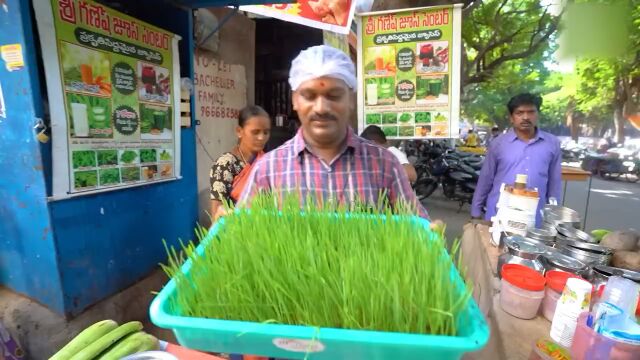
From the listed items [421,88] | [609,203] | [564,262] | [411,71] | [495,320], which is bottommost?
[609,203]

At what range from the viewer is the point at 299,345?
0.54 metres

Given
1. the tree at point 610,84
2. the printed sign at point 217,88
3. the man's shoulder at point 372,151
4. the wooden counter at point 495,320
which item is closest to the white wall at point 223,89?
the printed sign at point 217,88

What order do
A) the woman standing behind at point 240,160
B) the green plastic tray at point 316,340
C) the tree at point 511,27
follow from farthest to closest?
1. the tree at point 511,27
2. the woman standing behind at point 240,160
3. the green plastic tray at point 316,340

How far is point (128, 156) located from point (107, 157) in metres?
0.17

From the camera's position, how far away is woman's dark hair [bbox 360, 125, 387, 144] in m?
2.74

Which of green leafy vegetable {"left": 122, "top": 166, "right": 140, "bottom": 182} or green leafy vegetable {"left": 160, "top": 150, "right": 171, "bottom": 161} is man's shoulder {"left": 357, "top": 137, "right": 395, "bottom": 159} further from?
green leafy vegetable {"left": 160, "top": 150, "right": 171, "bottom": 161}

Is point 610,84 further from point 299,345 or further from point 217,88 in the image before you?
point 299,345

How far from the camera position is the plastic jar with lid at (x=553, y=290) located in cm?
126

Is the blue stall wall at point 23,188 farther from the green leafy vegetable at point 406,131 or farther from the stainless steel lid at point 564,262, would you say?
the stainless steel lid at point 564,262

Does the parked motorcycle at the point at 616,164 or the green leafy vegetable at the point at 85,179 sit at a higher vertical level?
the green leafy vegetable at the point at 85,179

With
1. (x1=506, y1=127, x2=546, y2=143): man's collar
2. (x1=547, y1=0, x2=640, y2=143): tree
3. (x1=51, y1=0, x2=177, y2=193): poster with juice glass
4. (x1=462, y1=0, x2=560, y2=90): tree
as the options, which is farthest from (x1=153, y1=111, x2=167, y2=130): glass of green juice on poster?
(x1=547, y1=0, x2=640, y2=143): tree

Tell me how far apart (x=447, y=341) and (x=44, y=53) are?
2278mm

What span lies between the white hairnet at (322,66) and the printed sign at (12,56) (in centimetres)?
157

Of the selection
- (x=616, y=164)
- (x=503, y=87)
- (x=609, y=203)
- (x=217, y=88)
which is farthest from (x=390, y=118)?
(x=503, y=87)
